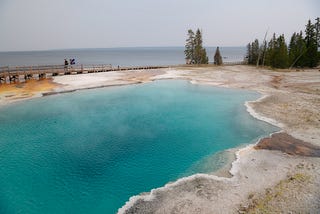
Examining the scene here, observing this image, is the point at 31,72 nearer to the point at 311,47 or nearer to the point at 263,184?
the point at 263,184

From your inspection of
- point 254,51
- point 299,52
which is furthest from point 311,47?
point 254,51

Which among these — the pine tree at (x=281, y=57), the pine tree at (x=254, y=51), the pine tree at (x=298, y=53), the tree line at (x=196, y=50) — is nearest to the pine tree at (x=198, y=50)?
the tree line at (x=196, y=50)

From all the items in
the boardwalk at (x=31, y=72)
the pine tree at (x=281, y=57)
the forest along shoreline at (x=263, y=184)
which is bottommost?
the forest along shoreline at (x=263, y=184)

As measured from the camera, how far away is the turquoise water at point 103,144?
11.1 metres

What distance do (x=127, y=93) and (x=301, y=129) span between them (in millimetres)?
22925

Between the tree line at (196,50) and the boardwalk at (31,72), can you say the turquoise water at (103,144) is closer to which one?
the boardwalk at (31,72)

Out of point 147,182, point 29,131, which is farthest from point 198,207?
point 29,131

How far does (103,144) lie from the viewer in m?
16.5

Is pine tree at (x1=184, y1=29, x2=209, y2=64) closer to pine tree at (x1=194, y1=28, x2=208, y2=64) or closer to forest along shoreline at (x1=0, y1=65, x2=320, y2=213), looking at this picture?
pine tree at (x1=194, y1=28, x2=208, y2=64)

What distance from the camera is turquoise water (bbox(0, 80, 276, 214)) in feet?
36.4

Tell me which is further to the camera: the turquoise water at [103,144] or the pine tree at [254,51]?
the pine tree at [254,51]

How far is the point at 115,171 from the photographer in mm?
12992

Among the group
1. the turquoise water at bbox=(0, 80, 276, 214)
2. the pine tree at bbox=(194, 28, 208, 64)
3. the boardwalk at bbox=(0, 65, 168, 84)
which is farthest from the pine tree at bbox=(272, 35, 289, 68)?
the boardwalk at bbox=(0, 65, 168, 84)

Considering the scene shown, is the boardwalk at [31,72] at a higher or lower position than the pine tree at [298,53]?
lower
